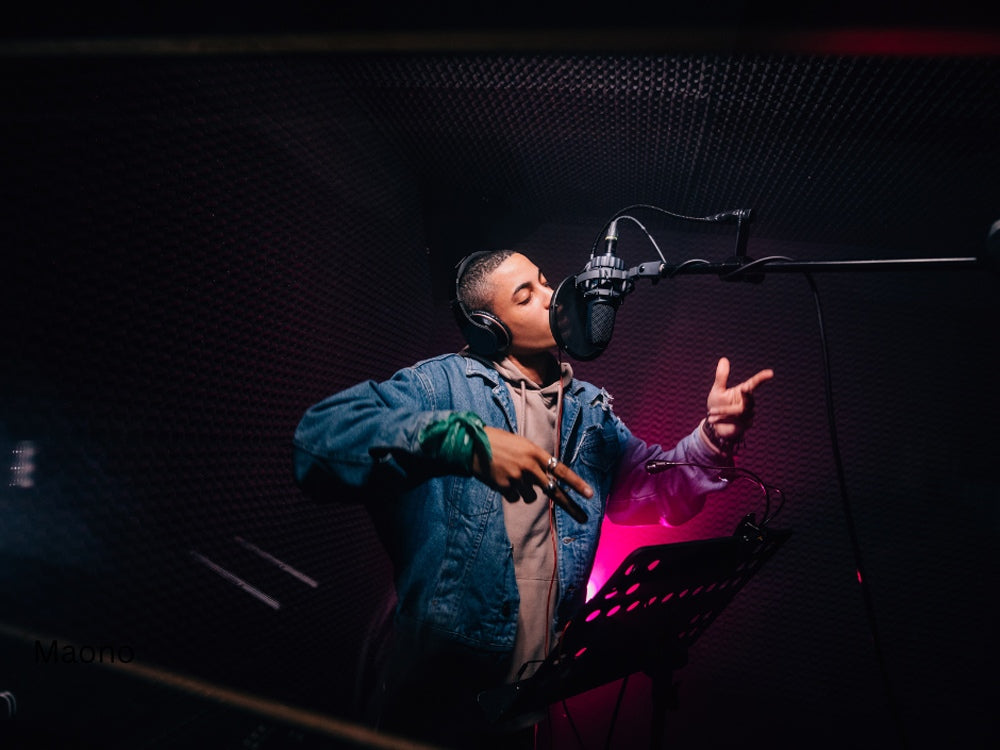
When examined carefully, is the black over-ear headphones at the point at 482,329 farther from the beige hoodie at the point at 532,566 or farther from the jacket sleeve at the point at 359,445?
the jacket sleeve at the point at 359,445

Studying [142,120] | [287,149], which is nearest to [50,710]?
[142,120]

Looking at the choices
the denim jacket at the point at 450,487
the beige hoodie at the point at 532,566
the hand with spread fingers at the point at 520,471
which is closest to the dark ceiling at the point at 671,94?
the hand with spread fingers at the point at 520,471

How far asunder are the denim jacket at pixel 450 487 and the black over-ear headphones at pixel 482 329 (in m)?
0.06

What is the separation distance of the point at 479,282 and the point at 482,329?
0.18 metres

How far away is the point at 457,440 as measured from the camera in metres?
1.01

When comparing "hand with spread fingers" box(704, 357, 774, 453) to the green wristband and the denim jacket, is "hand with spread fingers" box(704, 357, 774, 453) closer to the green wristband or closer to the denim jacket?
the denim jacket

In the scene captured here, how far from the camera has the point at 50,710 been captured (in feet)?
3.53

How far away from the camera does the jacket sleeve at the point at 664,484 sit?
4.85 feet

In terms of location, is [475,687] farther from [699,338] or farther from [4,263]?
[699,338]

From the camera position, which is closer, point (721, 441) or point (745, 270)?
point (745, 270)

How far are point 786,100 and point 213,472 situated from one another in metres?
2.15

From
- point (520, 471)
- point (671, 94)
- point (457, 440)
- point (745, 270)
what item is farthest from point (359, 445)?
point (671, 94)

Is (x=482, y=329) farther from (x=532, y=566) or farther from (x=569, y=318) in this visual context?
(x=532, y=566)

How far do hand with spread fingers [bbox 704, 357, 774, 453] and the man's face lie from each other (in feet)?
1.77
